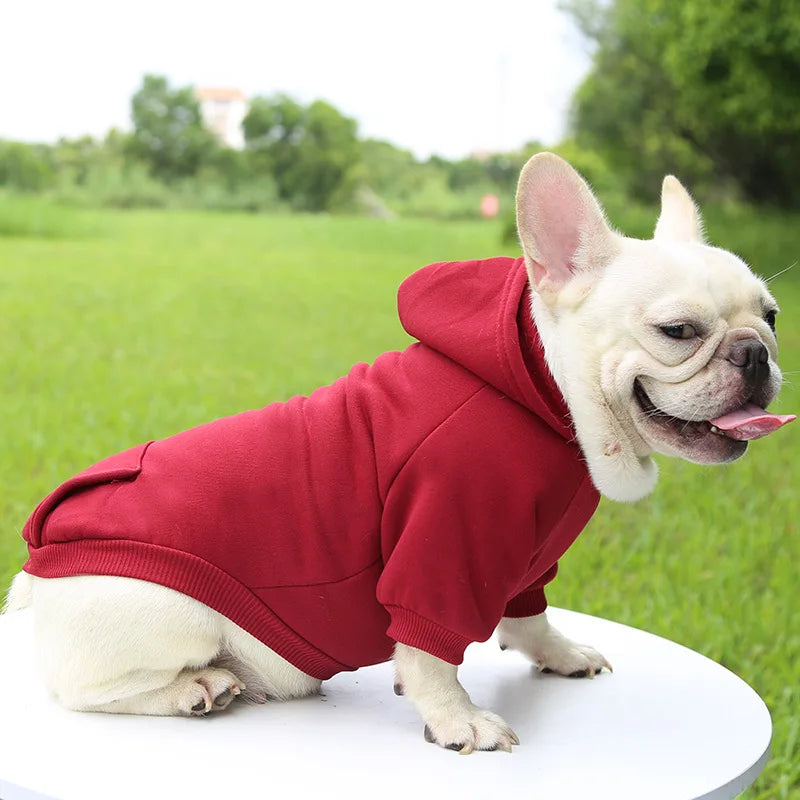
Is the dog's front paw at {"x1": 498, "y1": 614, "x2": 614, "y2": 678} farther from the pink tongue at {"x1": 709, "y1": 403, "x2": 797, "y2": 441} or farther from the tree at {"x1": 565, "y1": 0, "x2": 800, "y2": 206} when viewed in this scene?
the tree at {"x1": 565, "y1": 0, "x2": 800, "y2": 206}

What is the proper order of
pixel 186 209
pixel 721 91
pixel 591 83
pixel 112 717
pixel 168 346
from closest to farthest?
pixel 112 717 < pixel 168 346 < pixel 721 91 < pixel 186 209 < pixel 591 83

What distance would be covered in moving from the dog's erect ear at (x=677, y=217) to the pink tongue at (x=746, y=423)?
299mm

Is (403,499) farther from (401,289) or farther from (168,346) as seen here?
(168,346)

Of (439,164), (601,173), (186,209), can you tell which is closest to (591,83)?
(439,164)

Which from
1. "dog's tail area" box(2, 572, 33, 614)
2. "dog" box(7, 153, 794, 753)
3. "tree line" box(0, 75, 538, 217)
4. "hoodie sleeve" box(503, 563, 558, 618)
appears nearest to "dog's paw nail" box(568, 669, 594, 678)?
"hoodie sleeve" box(503, 563, 558, 618)

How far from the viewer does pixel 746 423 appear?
133cm

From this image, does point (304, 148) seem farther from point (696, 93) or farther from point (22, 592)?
point (22, 592)

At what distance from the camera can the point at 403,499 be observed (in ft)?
4.52

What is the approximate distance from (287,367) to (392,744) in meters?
4.05

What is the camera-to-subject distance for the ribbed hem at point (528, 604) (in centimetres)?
167

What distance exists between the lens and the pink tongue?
4.33 feet

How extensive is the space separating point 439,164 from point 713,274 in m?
12.0

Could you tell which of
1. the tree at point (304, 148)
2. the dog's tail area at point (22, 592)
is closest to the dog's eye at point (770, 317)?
the dog's tail area at point (22, 592)

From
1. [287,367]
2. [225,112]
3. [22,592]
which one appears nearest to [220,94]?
[225,112]
